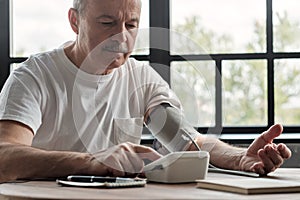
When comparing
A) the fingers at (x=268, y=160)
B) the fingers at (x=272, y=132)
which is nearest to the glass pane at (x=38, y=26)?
the fingers at (x=272, y=132)

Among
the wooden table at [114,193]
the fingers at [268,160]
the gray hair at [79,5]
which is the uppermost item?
the gray hair at [79,5]

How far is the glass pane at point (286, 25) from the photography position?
3320 millimetres

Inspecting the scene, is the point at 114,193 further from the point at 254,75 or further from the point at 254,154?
the point at 254,75

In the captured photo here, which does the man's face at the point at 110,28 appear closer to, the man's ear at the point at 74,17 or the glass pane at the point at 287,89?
the man's ear at the point at 74,17

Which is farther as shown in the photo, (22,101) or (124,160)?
(22,101)

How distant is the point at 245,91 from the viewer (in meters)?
3.34

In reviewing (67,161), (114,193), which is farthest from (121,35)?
(114,193)

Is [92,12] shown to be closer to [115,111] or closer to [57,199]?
[115,111]

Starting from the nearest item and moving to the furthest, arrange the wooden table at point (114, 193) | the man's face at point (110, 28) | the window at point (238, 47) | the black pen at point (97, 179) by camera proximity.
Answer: the wooden table at point (114, 193) → the black pen at point (97, 179) → the man's face at point (110, 28) → the window at point (238, 47)

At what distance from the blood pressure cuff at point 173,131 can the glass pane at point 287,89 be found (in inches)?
49.9

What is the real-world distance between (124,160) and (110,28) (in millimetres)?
615

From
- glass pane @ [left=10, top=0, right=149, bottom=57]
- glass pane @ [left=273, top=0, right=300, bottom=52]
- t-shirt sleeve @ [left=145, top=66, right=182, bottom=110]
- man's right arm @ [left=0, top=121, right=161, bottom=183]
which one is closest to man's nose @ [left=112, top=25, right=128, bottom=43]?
t-shirt sleeve @ [left=145, top=66, right=182, bottom=110]

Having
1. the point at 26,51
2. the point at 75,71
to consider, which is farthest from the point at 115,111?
the point at 26,51

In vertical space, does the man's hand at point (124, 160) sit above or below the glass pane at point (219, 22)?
below
